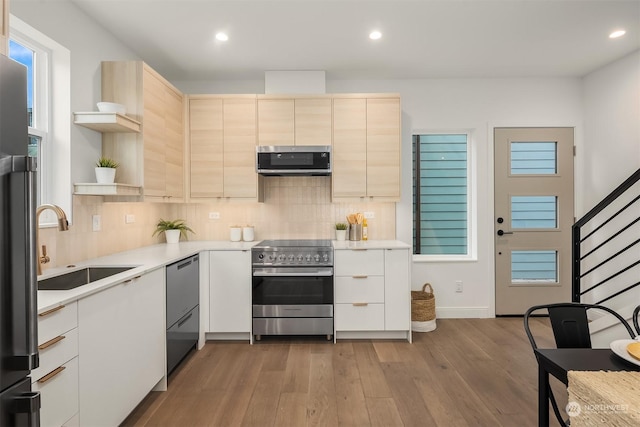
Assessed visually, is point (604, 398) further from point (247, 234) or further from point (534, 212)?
point (534, 212)

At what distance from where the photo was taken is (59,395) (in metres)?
1.51

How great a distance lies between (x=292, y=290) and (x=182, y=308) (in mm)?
981

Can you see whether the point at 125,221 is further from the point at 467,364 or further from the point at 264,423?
the point at 467,364

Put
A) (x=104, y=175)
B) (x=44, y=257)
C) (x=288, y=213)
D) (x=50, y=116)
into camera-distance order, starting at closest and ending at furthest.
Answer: (x=44, y=257)
(x=50, y=116)
(x=104, y=175)
(x=288, y=213)

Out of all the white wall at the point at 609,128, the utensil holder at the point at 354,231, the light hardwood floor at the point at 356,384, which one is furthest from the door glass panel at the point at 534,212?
the utensil holder at the point at 354,231

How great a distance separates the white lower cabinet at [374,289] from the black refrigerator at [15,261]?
2.59 meters

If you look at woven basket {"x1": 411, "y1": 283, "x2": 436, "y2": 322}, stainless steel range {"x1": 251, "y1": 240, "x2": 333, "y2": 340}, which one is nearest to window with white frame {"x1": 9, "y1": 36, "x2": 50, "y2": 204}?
stainless steel range {"x1": 251, "y1": 240, "x2": 333, "y2": 340}

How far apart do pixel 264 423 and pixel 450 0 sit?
306cm

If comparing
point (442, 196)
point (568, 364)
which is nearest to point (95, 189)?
point (568, 364)

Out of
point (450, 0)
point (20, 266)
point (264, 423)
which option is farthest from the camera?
point (450, 0)

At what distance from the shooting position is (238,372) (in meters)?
2.81

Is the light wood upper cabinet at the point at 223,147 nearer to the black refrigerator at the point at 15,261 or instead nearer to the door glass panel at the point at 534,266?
the black refrigerator at the point at 15,261

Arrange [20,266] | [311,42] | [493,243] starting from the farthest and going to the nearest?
[493,243]
[311,42]
[20,266]

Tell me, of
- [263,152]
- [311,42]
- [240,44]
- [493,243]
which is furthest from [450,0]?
[493,243]
